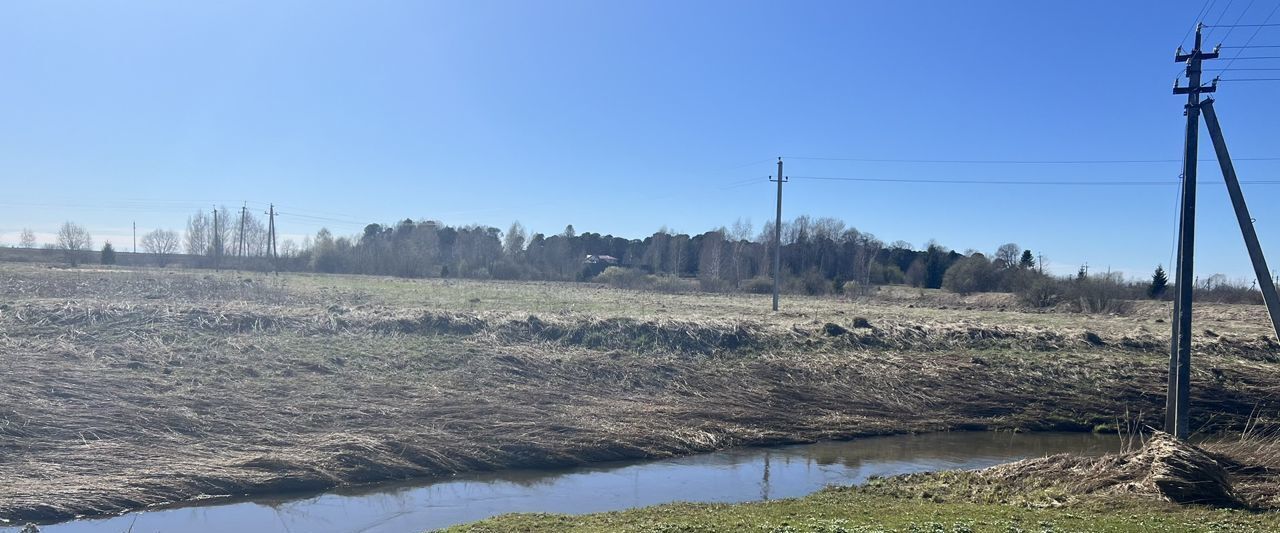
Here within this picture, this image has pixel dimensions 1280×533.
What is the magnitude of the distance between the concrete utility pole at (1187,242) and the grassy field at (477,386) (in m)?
6.85

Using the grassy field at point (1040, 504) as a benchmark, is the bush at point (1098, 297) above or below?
above

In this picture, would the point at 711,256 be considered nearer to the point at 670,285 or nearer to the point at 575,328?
the point at 670,285

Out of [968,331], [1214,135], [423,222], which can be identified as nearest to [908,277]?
[968,331]

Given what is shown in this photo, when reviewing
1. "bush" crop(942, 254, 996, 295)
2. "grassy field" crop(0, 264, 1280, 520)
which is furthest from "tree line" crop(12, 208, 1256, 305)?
"grassy field" crop(0, 264, 1280, 520)

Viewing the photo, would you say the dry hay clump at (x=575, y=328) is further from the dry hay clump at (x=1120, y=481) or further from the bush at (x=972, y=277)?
the bush at (x=972, y=277)

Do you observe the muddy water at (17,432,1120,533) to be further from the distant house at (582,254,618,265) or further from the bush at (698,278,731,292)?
the distant house at (582,254,618,265)

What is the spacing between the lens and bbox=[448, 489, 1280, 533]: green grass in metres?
9.45

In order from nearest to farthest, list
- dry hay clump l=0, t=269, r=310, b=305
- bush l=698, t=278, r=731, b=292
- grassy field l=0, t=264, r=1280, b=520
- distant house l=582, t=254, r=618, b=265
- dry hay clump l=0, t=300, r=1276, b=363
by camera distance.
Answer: grassy field l=0, t=264, r=1280, b=520
dry hay clump l=0, t=300, r=1276, b=363
dry hay clump l=0, t=269, r=310, b=305
bush l=698, t=278, r=731, b=292
distant house l=582, t=254, r=618, b=265

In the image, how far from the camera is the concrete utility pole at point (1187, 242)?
13.3m

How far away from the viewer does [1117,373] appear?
956 inches

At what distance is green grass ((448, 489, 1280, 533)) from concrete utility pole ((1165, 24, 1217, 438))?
4.04 m

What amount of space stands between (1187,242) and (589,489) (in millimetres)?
11163

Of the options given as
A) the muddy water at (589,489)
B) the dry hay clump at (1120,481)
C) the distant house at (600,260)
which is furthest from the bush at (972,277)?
the dry hay clump at (1120,481)

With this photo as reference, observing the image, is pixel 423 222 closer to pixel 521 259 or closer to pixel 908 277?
pixel 521 259
